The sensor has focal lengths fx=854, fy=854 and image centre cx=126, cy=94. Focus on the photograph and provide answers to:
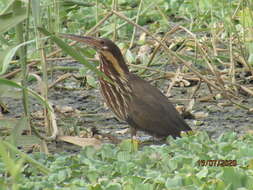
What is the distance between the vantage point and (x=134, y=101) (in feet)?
18.8

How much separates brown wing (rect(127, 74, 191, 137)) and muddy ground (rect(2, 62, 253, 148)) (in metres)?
0.30

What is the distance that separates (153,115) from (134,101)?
0.16 metres

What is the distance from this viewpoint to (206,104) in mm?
6609

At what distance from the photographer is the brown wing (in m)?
5.66

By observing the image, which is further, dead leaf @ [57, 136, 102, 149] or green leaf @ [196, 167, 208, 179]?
dead leaf @ [57, 136, 102, 149]

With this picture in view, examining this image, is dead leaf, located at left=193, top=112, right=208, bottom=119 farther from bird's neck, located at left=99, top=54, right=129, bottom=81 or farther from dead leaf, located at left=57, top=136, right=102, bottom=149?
dead leaf, located at left=57, top=136, right=102, bottom=149

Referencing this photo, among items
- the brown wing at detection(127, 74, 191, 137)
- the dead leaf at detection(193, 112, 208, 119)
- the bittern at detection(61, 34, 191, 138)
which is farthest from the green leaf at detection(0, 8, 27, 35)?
the dead leaf at detection(193, 112, 208, 119)

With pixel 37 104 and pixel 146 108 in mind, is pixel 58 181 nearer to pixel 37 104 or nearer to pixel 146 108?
pixel 146 108

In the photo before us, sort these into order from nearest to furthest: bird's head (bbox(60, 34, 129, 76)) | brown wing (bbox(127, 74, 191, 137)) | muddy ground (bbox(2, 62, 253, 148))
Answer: brown wing (bbox(127, 74, 191, 137)) → bird's head (bbox(60, 34, 129, 76)) → muddy ground (bbox(2, 62, 253, 148))

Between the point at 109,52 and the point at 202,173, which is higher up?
the point at 109,52

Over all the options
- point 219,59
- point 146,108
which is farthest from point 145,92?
point 219,59
